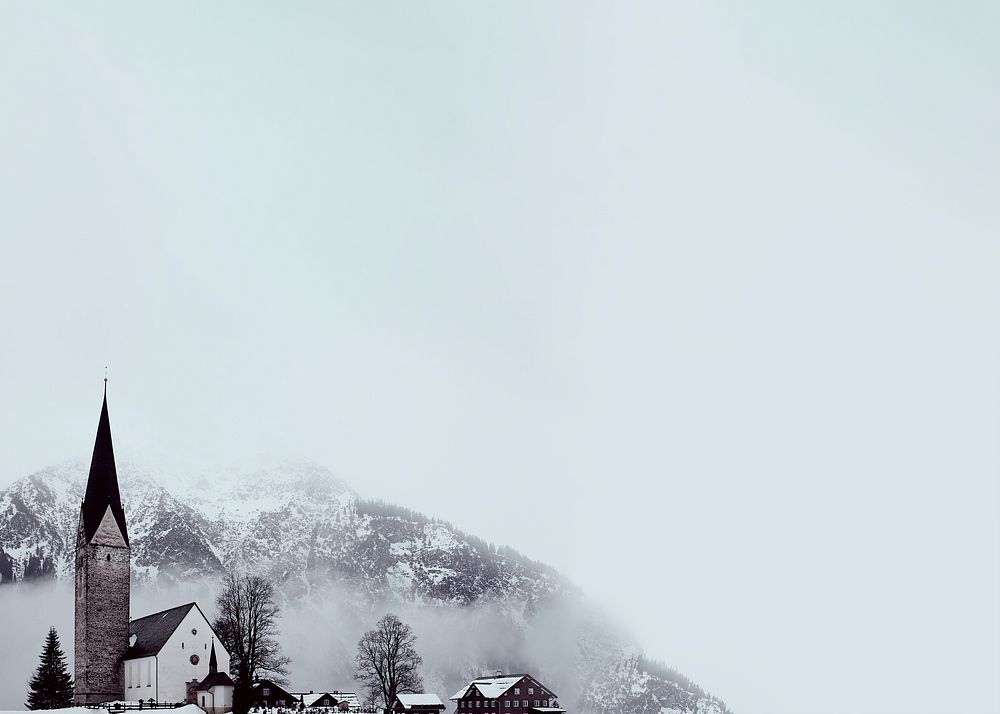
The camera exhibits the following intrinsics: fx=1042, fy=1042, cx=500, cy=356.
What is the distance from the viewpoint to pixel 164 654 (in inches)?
3406

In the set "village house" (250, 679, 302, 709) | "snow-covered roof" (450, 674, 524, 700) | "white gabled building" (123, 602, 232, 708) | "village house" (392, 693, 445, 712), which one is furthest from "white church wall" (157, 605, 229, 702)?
"snow-covered roof" (450, 674, 524, 700)

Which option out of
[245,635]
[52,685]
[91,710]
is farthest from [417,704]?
[91,710]

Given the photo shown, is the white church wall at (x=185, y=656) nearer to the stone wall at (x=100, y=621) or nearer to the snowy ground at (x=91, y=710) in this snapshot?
the snowy ground at (x=91, y=710)

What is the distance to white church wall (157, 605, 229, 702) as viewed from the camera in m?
86.2

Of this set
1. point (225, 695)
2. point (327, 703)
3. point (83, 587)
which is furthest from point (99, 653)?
point (327, 703)

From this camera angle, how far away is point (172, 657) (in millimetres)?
86938

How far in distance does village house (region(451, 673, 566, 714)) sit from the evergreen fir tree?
5885cm

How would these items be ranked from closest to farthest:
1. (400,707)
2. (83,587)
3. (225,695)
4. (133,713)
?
(133,713), (225,695), (83,587), (400,707)

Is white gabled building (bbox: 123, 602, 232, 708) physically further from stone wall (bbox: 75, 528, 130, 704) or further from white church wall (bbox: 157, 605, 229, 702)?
stone wall (bbox: 75, 528, 130, 704)

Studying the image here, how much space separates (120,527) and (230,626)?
1368cm

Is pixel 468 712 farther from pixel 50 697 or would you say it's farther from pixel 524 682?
pixel 50 697

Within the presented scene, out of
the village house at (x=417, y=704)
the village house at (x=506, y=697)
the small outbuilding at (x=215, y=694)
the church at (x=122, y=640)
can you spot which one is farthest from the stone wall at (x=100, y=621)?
the village house at (x=506, y=697)

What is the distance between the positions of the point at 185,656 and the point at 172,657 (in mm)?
1178

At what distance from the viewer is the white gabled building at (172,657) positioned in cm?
8619
